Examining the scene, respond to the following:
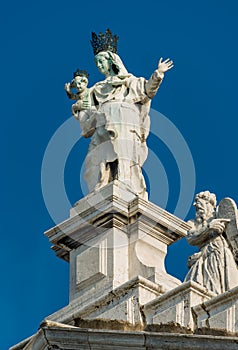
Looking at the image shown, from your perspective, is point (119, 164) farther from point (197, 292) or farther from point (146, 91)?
point (197, 292)

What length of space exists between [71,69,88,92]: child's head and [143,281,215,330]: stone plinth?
7.97m

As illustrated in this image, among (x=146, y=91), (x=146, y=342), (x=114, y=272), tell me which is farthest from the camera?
(x=146, y=91)

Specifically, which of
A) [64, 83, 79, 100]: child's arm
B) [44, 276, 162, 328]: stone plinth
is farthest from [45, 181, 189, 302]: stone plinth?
[64, 83, 79, 100]: child's arm

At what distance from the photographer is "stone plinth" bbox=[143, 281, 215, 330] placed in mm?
30250

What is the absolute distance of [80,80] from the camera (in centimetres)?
3784

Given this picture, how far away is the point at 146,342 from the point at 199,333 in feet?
3.24

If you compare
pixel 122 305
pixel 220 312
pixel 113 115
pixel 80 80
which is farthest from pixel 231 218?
pixel 80 80

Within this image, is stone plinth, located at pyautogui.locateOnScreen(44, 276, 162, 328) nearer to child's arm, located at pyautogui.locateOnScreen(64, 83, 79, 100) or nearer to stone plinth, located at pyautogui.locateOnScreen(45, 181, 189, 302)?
stone plinth, located at pyautogui.locateOnScreen(45, 181, 189, 302)

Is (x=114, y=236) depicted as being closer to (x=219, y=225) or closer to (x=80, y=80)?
(x=219, y=225)

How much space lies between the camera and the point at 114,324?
31312mm

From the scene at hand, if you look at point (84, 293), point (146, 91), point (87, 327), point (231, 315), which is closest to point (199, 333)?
point (231, 315)

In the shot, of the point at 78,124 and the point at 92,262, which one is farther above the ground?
the point at 78,124

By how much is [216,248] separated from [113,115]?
4896mm

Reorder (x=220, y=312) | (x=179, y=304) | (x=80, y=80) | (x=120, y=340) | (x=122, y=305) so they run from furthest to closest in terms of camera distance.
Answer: (x=80, y=80)
(x=122, y=305)
(x=179, y=304)
(x=220, y=312)
(x=120, y=340)
